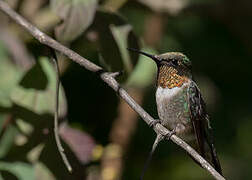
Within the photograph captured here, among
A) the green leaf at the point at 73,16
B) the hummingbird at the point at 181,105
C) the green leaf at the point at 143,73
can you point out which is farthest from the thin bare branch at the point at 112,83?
the green leaf at the point at 143,73

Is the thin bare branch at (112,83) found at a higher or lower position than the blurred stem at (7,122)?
higher

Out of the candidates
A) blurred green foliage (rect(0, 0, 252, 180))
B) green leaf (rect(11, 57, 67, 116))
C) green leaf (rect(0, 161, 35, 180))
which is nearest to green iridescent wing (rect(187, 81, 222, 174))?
blurred green foliage (rect(0, 0, 252, 180))

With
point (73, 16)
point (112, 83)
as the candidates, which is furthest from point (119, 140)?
point (112, 83)

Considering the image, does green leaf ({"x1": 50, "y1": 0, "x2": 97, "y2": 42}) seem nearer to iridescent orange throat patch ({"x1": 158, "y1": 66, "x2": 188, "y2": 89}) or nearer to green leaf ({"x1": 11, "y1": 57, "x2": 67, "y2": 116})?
green leaf ({"x1": 11, "y1": 57, "x2": 67, "y2": 116})

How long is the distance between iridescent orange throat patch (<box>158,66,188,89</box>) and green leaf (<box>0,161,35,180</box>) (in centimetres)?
78

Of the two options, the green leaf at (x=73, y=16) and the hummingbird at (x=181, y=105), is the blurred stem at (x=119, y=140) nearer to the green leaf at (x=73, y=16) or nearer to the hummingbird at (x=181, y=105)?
the hummingbird at (x=181, y=105)

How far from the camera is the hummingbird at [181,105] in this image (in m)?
2.84

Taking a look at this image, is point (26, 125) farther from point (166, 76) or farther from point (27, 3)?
point (27, 3)

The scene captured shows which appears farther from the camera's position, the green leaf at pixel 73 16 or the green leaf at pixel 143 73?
the green leaf at pixel 143 73

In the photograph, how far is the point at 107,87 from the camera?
3.50 m

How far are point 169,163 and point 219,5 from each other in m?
1.13

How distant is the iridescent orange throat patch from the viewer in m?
2.89

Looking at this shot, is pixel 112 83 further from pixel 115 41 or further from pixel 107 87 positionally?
pixel 107 87

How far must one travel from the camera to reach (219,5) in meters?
3.92
